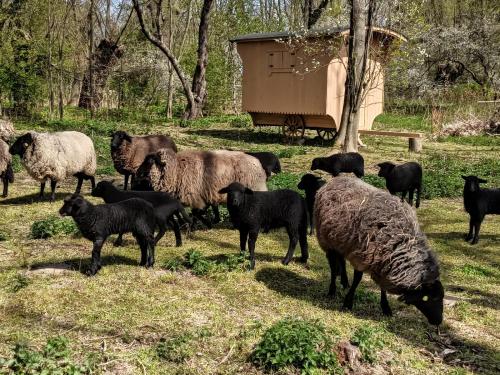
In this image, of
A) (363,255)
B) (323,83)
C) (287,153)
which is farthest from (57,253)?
(323,83)

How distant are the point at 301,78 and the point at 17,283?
52.0 feet

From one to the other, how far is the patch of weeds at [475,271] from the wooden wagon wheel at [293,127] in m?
13.5

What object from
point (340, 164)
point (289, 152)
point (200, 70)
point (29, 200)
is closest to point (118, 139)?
point (29, 200)

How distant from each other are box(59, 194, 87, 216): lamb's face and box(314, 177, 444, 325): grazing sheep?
108 inches

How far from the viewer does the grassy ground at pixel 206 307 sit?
466cm

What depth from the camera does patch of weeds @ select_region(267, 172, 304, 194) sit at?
37.2 ft

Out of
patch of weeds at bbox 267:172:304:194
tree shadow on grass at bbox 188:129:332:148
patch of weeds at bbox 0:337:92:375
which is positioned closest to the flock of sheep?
patch of weeds at bbox 267:172:304:194

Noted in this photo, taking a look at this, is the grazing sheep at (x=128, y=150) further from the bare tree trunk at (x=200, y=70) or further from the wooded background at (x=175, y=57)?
the bare tree trunk at (x=200, y=70)

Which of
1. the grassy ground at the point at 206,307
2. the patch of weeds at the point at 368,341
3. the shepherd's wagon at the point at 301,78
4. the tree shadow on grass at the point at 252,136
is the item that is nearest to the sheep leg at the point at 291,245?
the grassy ground at the point at 206,307

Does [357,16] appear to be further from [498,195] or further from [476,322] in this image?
[476,322]

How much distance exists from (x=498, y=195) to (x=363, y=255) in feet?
14.9

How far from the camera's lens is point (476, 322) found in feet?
18.8

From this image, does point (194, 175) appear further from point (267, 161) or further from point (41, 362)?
point (41, 362)

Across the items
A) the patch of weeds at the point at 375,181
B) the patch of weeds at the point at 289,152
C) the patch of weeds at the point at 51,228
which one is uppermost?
the patch of weeds at the point at 289,152
